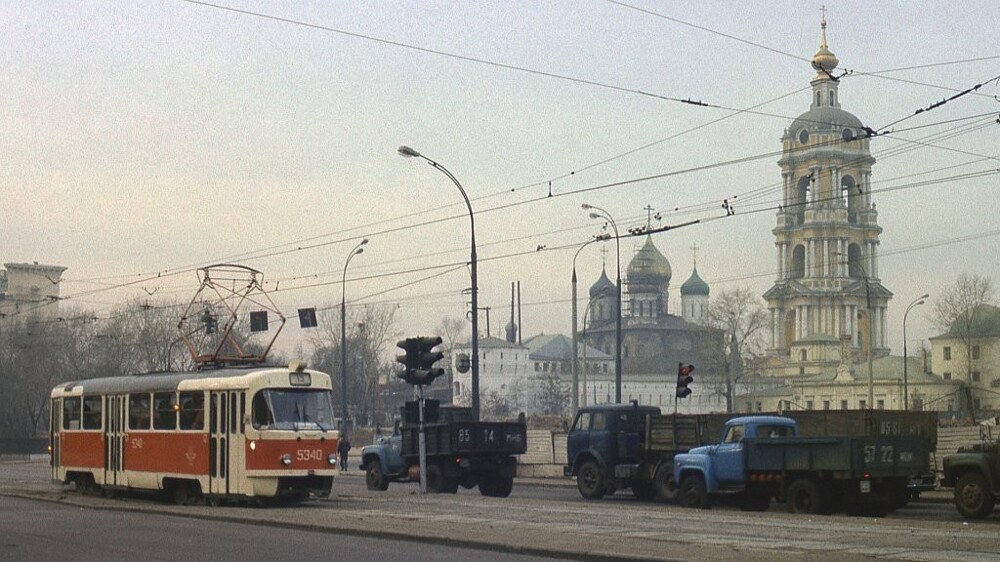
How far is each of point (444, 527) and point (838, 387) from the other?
108m

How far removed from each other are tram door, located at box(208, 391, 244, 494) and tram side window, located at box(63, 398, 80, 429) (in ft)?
19.9

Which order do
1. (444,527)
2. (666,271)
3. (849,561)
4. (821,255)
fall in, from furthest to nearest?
(666,271), (821,255), (444,527), (849,561)

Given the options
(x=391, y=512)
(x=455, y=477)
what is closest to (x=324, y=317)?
(x=455, y=477)

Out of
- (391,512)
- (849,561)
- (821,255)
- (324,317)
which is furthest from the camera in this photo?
(821,255)

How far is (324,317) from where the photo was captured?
381 ft

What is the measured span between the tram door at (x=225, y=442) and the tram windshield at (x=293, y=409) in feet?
1.37

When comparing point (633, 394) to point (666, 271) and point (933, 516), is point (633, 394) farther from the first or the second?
point (933, 516)

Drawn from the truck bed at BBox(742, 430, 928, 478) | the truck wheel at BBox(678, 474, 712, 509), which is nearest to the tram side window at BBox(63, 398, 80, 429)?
the truck wheel at BBox(678, 474, 712, 509)

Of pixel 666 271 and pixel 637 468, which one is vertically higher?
pixel 666 271

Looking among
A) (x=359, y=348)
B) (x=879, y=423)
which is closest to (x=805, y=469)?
(x=879, y=423)

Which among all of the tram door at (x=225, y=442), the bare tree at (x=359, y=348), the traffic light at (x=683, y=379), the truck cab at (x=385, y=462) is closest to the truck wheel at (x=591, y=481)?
the truck cab at (x=385, y=462)

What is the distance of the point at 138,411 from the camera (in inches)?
1117

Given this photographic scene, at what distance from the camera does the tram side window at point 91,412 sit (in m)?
30.0

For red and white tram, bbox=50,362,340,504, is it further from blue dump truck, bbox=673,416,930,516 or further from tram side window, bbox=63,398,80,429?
blue dump truck, bbox=673,416,930,516
